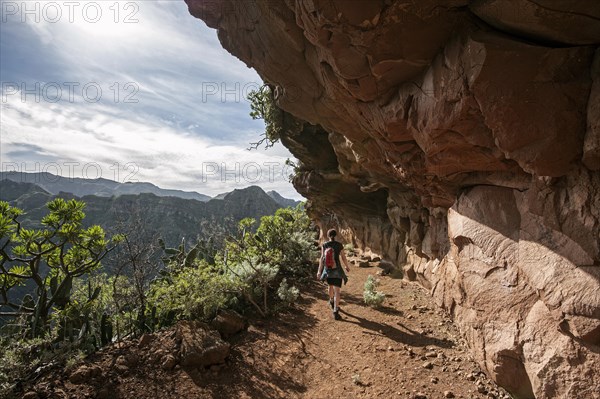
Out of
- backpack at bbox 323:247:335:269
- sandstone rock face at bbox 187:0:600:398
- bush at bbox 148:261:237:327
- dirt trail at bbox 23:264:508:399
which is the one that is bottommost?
dirt trail at bbox 23:264:508:399

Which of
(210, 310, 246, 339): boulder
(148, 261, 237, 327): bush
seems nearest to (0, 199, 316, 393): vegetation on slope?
(148, 261, 237, 327): bush

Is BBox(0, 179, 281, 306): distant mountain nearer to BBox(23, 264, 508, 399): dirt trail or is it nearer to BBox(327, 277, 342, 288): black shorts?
BBox(327, 277, 342, 288): black shorts

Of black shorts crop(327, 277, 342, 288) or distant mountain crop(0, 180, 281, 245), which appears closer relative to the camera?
black shorts crop(327, 277, 342, 288)

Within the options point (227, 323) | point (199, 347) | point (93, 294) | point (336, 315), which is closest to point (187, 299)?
point (227, 323)

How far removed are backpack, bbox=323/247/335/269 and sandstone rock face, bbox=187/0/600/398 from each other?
2.84 metres

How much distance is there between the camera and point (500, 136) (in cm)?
375

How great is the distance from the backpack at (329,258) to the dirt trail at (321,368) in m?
1.41

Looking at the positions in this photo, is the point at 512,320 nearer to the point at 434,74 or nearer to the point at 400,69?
the point at 434,74

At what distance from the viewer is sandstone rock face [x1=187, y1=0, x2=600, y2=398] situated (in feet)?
10.6

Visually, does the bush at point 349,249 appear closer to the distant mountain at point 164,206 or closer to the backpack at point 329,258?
the backpack at point 329,258

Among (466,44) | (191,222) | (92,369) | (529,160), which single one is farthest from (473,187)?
(191,222)

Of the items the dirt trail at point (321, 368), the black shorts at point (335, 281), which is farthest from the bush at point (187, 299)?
the black shorts at point (335, 281)

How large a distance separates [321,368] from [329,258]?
269 centimetres

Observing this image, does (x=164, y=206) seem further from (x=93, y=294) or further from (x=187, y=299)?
(x=187, y=299)
